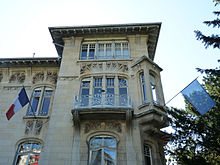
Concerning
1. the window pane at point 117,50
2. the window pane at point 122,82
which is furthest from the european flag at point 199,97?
the window pane at point 117,50

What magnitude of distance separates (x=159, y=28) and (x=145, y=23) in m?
1.36

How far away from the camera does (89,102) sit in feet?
39.1

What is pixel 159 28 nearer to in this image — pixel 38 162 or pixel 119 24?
pixel 119 24

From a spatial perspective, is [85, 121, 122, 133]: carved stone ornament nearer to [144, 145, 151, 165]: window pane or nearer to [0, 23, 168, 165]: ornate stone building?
[0, 23, 168, 165]: ornate stone building

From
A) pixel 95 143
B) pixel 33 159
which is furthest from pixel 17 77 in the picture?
pixel 95 143

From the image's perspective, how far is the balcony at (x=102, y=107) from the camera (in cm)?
1096

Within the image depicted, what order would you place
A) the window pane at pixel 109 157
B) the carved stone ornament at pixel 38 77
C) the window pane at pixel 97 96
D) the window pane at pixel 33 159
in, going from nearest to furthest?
the window pane at pixel 109 157
the window pane at pixel 33 159
the window pane at pixel 97 96
the carved stone ornament at pixel 38 77

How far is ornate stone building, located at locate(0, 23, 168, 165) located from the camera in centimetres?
1076

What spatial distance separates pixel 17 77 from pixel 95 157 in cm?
1008

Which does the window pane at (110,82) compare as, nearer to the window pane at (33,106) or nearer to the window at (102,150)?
the window at (102,150)

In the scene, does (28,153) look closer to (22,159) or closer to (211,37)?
(22,159)

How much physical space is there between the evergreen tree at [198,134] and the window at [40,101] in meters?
9.60

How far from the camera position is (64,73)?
46.4ft

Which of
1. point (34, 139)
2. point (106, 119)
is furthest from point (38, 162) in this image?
point (106, 119)
